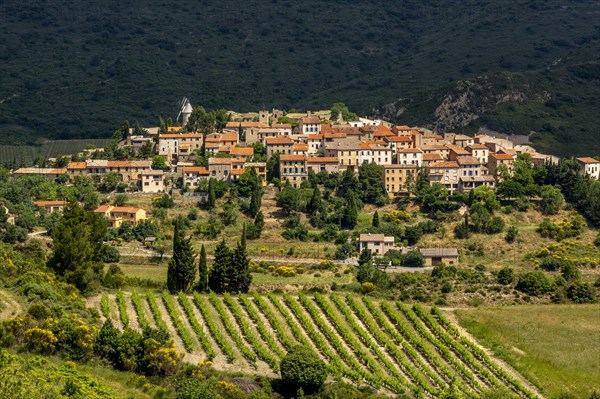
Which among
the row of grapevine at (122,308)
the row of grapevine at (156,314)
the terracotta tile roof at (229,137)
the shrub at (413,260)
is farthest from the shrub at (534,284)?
the terracotta tile roof at (229,137)

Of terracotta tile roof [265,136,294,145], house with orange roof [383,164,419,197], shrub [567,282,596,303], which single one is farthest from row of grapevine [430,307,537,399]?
terracotta tile roof [265,136,294,145]

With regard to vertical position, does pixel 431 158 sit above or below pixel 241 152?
below

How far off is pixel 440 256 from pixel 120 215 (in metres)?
26.9

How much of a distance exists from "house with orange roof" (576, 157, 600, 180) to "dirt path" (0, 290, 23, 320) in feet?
206

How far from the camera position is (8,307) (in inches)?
2180

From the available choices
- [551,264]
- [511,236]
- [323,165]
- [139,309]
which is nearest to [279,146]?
[323,165]

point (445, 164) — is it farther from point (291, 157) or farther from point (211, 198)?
point (211, 198)

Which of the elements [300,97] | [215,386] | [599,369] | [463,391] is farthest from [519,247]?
[300,97]

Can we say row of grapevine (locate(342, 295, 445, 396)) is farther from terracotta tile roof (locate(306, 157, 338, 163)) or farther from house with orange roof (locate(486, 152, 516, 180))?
house with orange roof (locate(486, 152, 516, 180))

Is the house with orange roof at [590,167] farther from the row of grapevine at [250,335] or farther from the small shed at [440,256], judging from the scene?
the row of grapevine at [250,335]

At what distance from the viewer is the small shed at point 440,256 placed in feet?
273

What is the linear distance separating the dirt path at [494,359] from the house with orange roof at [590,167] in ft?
132

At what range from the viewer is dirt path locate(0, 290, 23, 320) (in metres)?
54.4

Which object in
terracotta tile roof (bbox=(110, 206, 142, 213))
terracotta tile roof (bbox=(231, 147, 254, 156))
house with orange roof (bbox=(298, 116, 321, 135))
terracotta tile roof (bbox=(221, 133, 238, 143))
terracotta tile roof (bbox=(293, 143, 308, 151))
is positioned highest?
house with orange roof (bbox=(298, 116, 321, 135))
